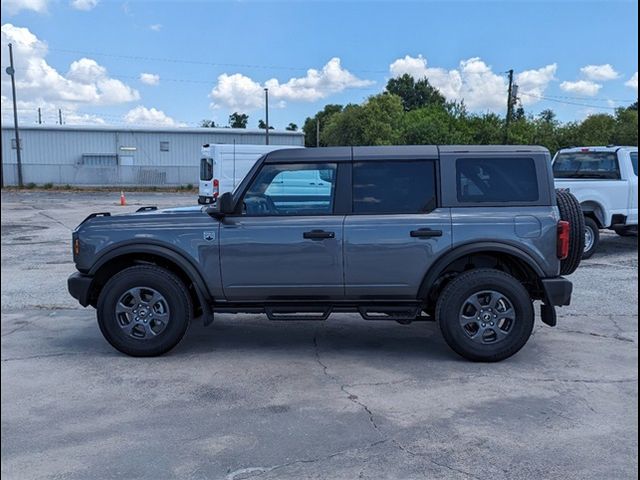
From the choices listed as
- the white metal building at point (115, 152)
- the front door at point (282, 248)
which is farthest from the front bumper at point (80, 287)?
the white metal building at point (115, 152)

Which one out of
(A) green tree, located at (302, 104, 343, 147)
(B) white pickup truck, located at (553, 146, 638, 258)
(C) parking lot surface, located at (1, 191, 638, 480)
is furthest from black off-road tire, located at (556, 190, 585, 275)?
(A) green tree, located at (302, 104, 343, 147)

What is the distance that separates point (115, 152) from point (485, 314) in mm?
45529

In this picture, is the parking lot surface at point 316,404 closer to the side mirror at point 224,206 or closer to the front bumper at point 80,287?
the front bumper at point 80,287

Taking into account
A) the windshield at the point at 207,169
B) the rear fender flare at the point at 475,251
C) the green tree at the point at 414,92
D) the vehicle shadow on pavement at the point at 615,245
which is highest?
the green tree at the point at 414,92

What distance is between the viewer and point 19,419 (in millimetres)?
4129

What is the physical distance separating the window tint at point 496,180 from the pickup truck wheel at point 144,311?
2737mm

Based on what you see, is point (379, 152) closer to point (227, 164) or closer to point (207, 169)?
point (227, 164)

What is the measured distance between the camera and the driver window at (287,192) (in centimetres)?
548

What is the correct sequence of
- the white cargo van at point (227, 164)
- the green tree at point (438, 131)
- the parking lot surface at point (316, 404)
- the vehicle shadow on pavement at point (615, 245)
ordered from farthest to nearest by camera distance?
the green tree at point (438, 131)
the white cargo van at point (227, 164)
the vehicle shadow on pavement at point (615, 245)
the parking lot surface at point (316, 404)

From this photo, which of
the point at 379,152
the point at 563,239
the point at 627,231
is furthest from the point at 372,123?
the point at 563,239

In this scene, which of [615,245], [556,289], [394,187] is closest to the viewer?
[556,289]

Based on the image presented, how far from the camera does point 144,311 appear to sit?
5438 mm

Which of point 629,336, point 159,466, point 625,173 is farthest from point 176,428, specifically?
point 625,173

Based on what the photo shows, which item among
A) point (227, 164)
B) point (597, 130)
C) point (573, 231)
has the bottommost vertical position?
point (573, 231)
